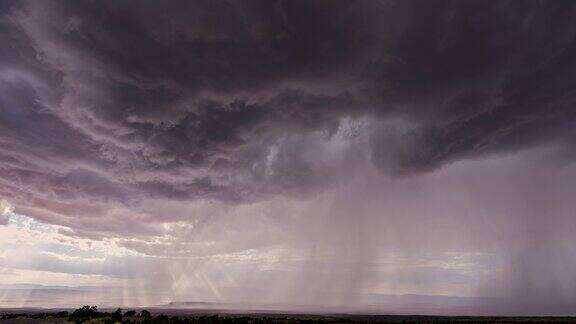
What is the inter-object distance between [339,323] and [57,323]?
60251 mm

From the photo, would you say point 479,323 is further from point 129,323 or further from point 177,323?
point 129,323

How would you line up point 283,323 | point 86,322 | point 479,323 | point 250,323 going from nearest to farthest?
1. point 86,322
2. point 250,323
3. point 283,323
4. point 479,323

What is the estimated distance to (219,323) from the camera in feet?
236

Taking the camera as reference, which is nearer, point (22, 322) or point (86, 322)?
point (86, 322)

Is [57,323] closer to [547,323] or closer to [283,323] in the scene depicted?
[283,323]

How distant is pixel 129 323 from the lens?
210 ft

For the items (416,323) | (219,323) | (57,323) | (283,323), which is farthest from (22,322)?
(416,323)

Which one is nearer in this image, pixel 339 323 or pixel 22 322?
pixel 22 322

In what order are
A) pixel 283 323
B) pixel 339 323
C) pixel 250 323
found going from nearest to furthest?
pixel 250 323 < pixel 283 323 < pixel 339 323

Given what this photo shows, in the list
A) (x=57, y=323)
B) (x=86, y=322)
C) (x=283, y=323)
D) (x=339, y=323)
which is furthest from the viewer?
(x=339, y=323)

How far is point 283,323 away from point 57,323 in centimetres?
3789

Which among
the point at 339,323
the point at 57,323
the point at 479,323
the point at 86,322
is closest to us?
the point at 86,322

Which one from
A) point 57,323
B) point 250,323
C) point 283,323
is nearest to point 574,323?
point 283,323

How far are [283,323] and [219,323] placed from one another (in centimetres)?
1469
